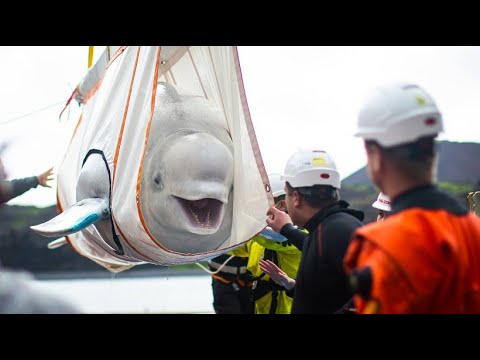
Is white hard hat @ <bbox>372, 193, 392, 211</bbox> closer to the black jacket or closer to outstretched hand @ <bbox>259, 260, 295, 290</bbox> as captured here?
outstretched hand @ <bbox>259, 260, 295, 290</bbox>

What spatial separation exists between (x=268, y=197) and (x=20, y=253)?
971cm

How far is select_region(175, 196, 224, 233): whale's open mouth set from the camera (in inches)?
131

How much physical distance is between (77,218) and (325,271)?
5.59 ft

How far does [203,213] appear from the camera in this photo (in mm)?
3373

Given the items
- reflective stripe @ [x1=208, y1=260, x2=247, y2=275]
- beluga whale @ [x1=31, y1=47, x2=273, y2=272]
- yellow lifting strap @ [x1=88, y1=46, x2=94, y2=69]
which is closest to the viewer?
beluga whale @ [x1=31, y1=47, x2=273, y2=272]

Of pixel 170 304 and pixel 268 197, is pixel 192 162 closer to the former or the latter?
pixel 268 197

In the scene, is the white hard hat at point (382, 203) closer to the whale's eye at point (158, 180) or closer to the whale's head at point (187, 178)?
the whale's head at point (187, 178)

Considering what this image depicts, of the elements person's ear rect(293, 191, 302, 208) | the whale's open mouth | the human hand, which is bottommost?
the whale's open mouth

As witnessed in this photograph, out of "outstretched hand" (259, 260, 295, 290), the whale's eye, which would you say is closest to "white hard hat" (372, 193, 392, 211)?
"outstretched hand" (259, 260, 295, 290)

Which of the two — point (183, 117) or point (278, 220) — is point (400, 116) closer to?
point (278, 220)

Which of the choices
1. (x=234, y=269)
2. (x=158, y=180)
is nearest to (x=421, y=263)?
(x=158, y=180)

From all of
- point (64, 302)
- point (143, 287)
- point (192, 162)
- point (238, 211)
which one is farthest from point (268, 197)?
point (143, 287)

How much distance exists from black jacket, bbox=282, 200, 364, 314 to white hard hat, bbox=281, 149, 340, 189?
166mm

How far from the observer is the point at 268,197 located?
131 inches
